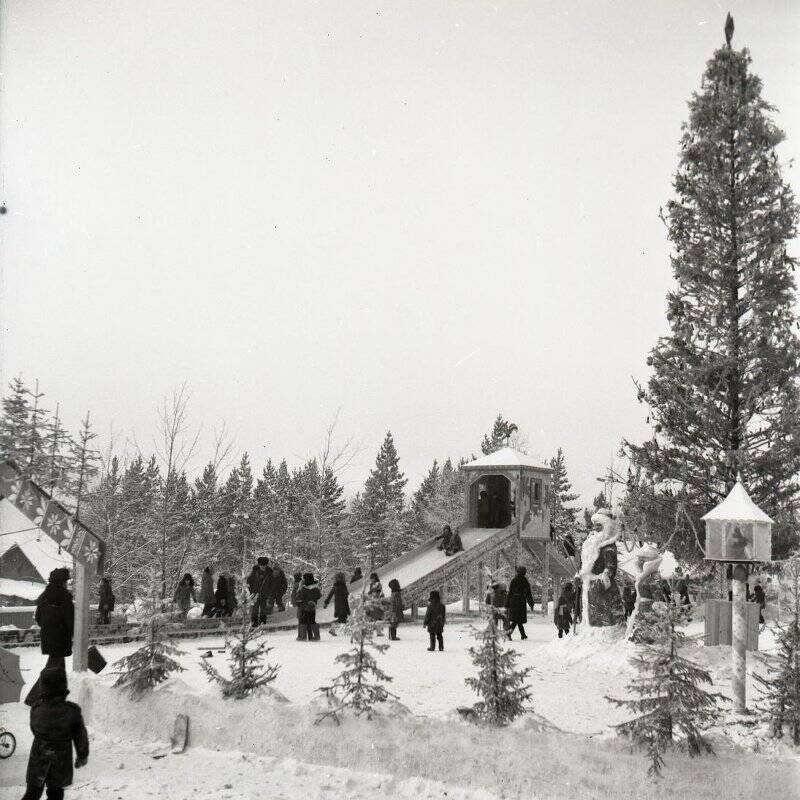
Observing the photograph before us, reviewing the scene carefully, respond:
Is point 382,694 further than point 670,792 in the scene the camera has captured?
Yes

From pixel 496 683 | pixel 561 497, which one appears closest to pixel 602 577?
pixel 496 683

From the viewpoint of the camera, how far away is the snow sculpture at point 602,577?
14.7 m

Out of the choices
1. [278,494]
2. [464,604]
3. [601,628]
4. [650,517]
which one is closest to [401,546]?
[278,494]

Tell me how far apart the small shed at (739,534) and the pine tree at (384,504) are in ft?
131

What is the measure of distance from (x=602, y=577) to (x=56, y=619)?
Result: 33.4ft

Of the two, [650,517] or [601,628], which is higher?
[650,517]

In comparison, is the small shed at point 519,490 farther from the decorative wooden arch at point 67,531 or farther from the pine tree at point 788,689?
the pine tree at point 788,689

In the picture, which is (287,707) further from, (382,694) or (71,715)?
(71,715)

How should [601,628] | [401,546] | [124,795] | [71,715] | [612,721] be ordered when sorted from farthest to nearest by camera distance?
[401,546] → [601,628] → [612,721] → [124,795] → [71,715]

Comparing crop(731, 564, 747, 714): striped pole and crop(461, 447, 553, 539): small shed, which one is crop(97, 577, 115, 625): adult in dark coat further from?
crop(731, 564, 747, 714): striped pole

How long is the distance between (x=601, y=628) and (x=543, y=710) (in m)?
4.80

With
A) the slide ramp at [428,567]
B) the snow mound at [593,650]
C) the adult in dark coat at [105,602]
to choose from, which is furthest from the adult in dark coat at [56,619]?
the slide ramp at [428,567]

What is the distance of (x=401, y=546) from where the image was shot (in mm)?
56531

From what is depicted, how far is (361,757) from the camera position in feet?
25.8
